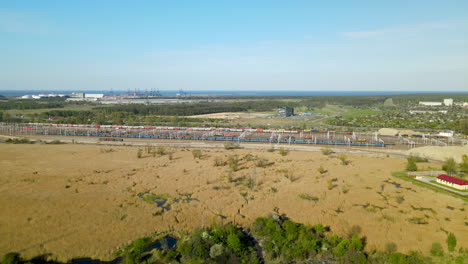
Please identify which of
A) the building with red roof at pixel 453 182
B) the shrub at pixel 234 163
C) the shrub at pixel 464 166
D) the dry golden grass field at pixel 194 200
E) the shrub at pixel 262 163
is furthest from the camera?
the shrub at pixel 262 163

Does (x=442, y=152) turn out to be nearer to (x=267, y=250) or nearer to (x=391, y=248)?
(x=391, y=248)

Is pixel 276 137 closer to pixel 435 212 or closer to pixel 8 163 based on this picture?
pixel 435 212

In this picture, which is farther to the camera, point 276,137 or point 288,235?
point 276,137

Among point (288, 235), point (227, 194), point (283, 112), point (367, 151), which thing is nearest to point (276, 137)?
point (367, 151)

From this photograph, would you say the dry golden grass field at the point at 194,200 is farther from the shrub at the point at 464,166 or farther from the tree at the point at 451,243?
the shrub at the point at 464,166

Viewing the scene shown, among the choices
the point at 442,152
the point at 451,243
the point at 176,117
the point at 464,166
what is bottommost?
the point at 451,243

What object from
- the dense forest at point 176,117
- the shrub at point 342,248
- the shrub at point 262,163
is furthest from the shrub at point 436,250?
the dense forest at point 176,117

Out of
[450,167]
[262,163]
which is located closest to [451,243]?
[450,167]
